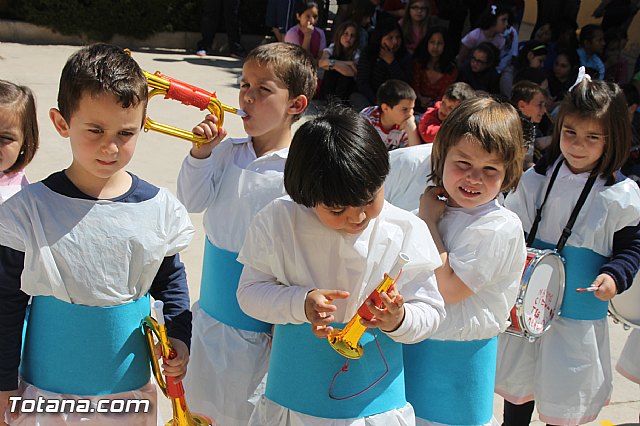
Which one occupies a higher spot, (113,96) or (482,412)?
(113,96)

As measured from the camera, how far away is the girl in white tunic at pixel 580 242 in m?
3.44

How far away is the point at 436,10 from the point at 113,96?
1027cm

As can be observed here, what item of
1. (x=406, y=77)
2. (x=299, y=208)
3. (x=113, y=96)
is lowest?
(x=406, y=77)

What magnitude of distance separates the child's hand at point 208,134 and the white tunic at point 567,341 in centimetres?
132

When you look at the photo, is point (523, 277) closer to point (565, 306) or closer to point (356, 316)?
point (565, 306)

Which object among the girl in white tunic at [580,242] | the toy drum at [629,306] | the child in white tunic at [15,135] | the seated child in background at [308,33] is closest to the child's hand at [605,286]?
the girl in white tunic at [580,242]

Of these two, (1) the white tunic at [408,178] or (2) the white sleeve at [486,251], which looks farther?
(1) the white tunic at [408,178]

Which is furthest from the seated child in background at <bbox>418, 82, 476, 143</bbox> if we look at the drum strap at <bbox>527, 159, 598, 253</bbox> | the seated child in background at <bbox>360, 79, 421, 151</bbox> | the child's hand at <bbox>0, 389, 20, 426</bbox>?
the child's hand at <bbox>0, 389, 20, 426</bbox>

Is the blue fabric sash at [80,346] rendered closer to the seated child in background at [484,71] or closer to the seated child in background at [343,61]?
the seated child in background at [484,71]

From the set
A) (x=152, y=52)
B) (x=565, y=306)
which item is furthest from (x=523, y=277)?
(x=152, y=52)

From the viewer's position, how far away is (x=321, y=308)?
2105 mm

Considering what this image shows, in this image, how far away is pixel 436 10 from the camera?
1205 centimetres

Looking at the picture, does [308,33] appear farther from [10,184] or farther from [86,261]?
[86,261]

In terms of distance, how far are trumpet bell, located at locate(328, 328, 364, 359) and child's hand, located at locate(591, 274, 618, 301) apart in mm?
1565
